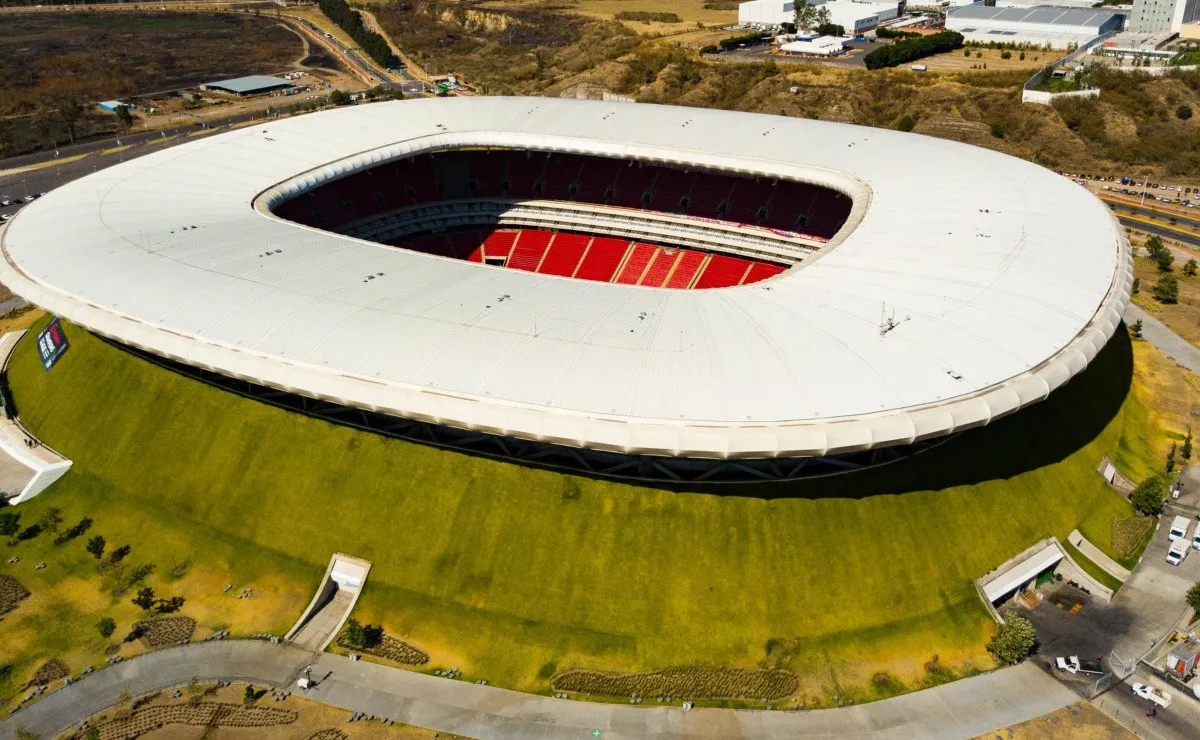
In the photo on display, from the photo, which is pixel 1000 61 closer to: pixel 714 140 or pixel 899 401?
pixel 714 140

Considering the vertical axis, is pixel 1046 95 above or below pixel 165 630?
above

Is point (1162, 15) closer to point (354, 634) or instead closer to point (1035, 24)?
point (1035, 24)

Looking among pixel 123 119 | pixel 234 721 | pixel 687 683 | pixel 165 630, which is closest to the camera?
pixel 234 721

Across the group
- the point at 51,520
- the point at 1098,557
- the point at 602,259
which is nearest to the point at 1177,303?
the point at 1098,557

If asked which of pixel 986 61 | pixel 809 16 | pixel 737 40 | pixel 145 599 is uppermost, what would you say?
pixel 809 16

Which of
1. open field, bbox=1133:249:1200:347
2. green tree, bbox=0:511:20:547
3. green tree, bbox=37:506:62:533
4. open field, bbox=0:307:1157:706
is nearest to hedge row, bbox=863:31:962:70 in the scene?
open field, bbox=1133:249:1200:347

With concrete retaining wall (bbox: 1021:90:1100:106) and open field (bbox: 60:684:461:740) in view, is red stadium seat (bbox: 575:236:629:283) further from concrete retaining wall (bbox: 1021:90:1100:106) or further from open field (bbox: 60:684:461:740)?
concrete retaining wall (bbox: 1021:90:1100:106)

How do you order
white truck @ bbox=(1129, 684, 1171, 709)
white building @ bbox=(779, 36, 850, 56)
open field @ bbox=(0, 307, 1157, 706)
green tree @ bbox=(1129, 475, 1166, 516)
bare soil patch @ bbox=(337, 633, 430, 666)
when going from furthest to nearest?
1. white building @ bbox=(779, 36, 850, 56)
2. green tree @ bbox=(1129, 475, 1166, 516)
3. bare soil patch @ bbox=(337, 633, 430, 666)
4. open field @ bbox=(0, 307, 1157, 706)
5. white truck @ bbox=(1129, 684, 1171, 709)
